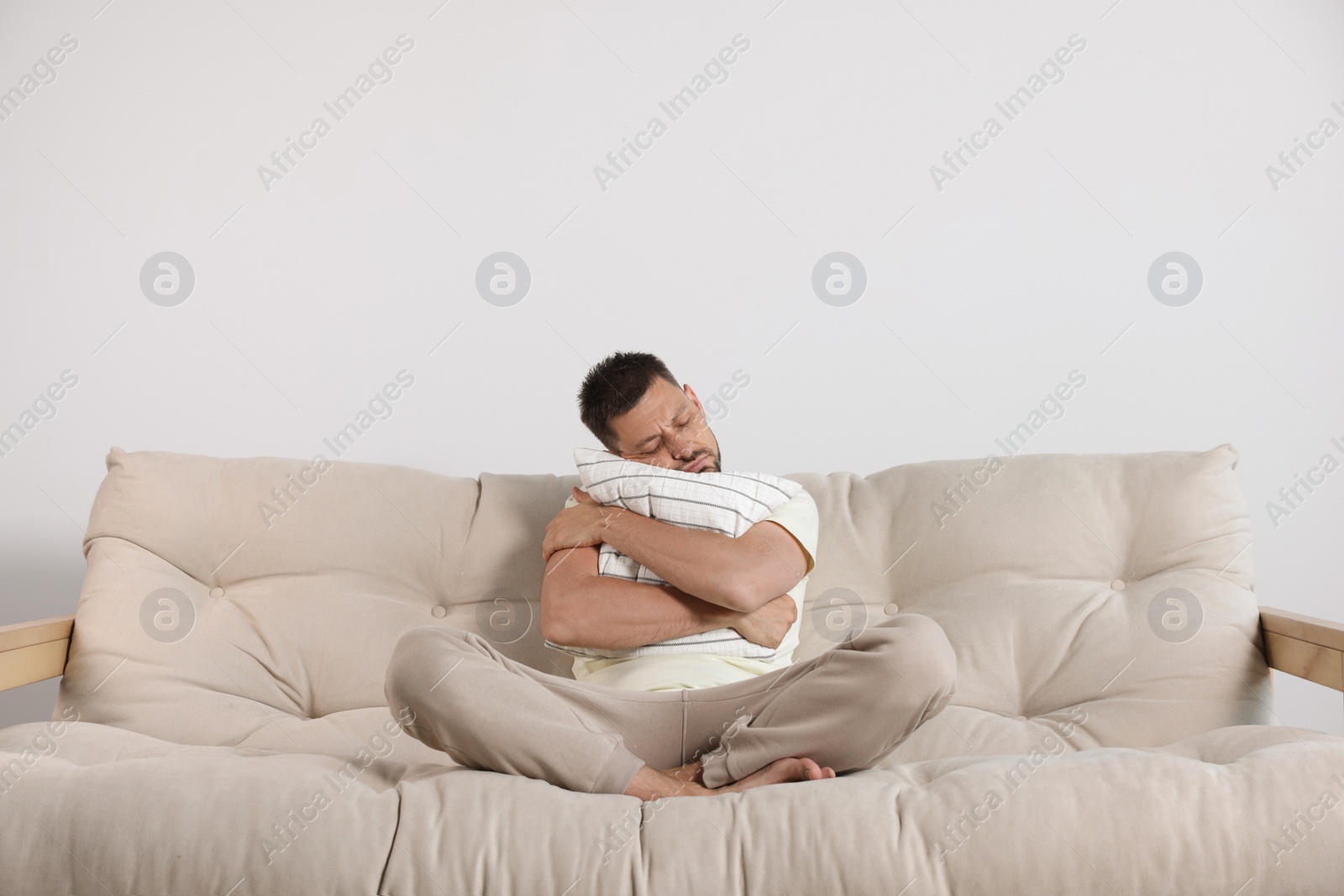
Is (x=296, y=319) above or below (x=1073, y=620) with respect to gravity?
below

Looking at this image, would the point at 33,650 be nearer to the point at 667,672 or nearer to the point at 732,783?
the point at 667,672

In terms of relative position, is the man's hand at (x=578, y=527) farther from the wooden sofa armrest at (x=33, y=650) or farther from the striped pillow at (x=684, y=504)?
the wooden sofa armrest at (x=33, y=650)

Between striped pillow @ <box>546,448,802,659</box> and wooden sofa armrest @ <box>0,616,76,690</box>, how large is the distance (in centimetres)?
82

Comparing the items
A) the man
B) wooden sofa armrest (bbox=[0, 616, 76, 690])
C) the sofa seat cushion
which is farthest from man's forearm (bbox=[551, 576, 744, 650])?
wooden sofa armrest (bbox=[0, 616, 76, 690])

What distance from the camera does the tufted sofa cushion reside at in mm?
1544

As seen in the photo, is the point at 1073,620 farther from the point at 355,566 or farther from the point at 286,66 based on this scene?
the point at 286,66

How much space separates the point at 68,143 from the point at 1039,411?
8.19 feet

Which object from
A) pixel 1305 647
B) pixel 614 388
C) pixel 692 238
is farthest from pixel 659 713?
pixel 692 238

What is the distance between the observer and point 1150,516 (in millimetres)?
1697

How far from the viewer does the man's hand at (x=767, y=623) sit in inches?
59.9

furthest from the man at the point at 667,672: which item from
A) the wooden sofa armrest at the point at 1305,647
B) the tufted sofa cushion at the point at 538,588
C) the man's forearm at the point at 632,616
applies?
the wooden sofa armrest at the point at 1305,647

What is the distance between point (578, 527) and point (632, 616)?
19cm

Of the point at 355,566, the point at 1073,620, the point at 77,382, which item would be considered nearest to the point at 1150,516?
the point at 1073,620

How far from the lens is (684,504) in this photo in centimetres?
156
